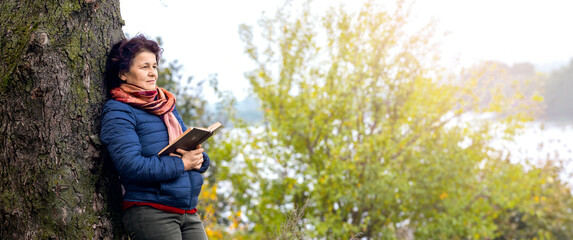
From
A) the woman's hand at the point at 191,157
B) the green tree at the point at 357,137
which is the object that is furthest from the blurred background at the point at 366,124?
the woman's hand at the point at 191,157

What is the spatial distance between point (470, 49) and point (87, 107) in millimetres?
5572

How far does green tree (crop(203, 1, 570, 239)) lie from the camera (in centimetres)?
542

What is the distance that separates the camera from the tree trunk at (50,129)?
2.09 m

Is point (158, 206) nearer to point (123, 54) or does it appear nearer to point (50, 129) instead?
point (50, 129)

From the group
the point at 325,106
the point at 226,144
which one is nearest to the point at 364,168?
the point at 325,106

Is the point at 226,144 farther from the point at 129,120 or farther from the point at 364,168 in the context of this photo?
the point at 129,120

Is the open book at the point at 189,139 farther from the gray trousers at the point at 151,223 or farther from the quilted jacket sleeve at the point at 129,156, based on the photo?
the gray trousers at the point at 151,223

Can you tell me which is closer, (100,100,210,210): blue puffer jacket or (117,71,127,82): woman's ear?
(100,100,210,210): blue puffer jacket

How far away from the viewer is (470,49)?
644 cm

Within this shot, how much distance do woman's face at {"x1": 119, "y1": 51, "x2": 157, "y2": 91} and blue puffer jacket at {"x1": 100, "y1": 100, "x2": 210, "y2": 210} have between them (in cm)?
13

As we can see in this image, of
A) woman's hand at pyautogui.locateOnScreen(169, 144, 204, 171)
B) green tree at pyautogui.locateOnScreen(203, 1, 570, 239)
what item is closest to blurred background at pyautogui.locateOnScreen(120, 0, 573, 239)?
green tree at pyautogui.locateOnScreen(203, 1, 570, 239)

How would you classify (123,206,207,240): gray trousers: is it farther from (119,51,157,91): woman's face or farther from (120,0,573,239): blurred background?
(120,0,573,239): blurred background

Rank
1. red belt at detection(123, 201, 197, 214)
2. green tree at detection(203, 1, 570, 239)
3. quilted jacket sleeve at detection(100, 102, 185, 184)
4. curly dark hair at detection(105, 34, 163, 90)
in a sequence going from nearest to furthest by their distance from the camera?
1. quilted jacket sleeve at detection(100, 102, 185, 184)
2. red belt at detection(123, 201, 197, 214)
3. curly dark hair at detection(105, 34, 163, 90)
4. green tree at detection(203, 1, 570, 239)

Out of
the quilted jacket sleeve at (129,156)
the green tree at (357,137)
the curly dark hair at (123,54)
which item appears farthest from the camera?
the green tree at (357,137)
